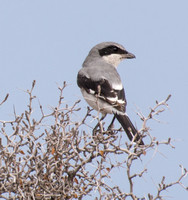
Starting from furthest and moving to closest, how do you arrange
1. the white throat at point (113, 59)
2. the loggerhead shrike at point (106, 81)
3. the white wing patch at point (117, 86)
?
the white throat at point (113, 59) → the white wing patch at point (117, 86) → the loggerhead shrike at point (106, 81)

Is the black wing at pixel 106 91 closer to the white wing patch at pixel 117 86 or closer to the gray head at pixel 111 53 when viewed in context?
the white wing patch at pixel 117 86

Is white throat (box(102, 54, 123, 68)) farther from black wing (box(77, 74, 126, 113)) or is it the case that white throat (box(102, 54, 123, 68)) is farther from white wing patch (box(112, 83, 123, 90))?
white wing patch (box(112, 83, 123, 90))

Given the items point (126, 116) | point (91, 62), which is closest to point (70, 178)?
point (126, 116)

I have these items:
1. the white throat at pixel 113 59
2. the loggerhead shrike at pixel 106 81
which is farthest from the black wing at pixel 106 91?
the white throat at pixel 113 59

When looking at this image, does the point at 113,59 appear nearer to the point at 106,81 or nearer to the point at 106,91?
the point at 106,81

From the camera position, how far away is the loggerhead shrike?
555cm

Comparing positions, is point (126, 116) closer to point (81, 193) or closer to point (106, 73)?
point (106, 73)

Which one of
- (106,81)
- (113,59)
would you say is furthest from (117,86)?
(113,59)

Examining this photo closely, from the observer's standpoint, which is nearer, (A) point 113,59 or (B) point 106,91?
(B) point 106,91

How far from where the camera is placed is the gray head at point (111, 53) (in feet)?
22.3

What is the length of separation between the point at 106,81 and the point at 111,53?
1133 mm

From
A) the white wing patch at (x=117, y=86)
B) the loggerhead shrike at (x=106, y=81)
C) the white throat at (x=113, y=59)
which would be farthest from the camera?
the white throat at (x=113, y=59)

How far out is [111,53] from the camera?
22.4 ft

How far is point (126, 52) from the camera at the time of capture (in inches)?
269
